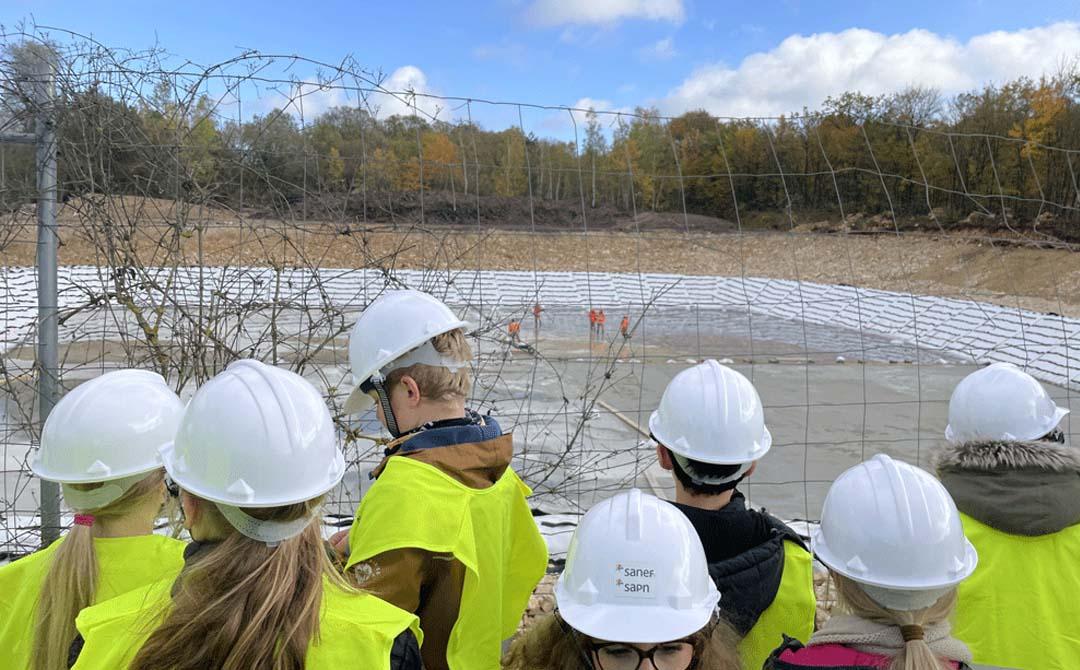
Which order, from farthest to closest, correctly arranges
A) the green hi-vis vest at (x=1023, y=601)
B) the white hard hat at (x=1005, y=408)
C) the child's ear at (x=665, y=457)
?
the white hard hat at (x=1005, y=408)
the child's ear at (x=665, y=457)
the green hi-vis vest at (x=1023, y=601)

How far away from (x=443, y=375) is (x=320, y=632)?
3.17 feet

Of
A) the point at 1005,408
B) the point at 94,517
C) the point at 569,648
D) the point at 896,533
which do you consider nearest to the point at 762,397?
the point at 1005,408

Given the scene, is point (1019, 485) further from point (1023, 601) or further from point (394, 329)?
point (394, 329)

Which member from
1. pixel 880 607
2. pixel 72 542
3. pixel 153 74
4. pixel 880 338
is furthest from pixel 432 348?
pixel 880 338

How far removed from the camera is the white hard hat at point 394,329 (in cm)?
233

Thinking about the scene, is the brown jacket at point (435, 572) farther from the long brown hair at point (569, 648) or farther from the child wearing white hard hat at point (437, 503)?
the long brown hair at point (569, 648)

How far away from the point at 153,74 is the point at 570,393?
26.9ft

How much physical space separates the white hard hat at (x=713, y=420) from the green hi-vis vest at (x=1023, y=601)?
2.10 feet

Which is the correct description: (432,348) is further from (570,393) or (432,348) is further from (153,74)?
(570,393)

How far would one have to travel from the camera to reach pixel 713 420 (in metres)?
2.51

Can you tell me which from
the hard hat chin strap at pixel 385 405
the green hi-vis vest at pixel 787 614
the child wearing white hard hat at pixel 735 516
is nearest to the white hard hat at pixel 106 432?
the hard hat chin strap at pixel 385 405

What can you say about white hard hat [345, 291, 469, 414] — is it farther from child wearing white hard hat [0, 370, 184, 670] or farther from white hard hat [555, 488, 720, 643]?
white hard hat [555, 488, 720, 643]

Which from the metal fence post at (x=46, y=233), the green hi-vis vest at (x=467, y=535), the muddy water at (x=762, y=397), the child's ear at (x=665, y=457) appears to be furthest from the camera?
the muddy water at (x=762, y=397)

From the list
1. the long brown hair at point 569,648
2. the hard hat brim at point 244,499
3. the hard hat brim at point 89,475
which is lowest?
the long brown hair at point 569,648
